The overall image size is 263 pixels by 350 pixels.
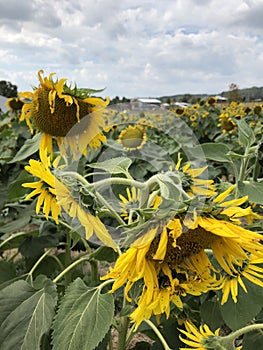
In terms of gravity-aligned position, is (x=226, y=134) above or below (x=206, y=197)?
below

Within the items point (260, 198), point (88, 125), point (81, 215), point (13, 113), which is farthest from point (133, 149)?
point (81, 215)

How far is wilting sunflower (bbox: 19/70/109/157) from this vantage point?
1.21 meters

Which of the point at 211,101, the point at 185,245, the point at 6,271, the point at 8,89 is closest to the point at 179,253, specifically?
the point at 185,245

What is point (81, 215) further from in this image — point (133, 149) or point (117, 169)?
point (133, 149)

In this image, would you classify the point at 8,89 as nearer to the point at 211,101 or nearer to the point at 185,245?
the point at 211,101

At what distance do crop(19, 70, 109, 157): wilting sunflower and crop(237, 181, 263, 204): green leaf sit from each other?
49 cm

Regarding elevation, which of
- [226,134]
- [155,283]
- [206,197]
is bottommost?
[226,134]

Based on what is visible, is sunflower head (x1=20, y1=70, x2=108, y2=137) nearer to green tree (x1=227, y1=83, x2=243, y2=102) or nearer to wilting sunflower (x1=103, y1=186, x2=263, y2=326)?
wilting sunflower (x1=103, y1=186, x2=263, y2=326)

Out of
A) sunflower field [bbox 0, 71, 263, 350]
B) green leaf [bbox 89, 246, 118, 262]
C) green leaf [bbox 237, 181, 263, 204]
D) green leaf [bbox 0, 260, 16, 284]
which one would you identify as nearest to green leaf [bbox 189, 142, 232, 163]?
sunflower field [bbox 0, 71, 263, 350]

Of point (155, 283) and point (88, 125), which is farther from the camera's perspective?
point (88, 125)

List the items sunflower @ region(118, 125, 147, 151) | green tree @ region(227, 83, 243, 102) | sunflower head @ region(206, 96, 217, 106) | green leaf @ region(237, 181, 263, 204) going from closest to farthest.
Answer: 1. green leaf @ region(237, 181, 263, 204)
2. sunflower @ region(118, 125, 147, 151)
3. sunflower head @ region(206, 96, 217, 106)
4. green tree @ region(227, 83, 243, 102)

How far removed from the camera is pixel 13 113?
3.67m

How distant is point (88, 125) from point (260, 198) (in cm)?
60

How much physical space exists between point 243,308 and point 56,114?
721mm
